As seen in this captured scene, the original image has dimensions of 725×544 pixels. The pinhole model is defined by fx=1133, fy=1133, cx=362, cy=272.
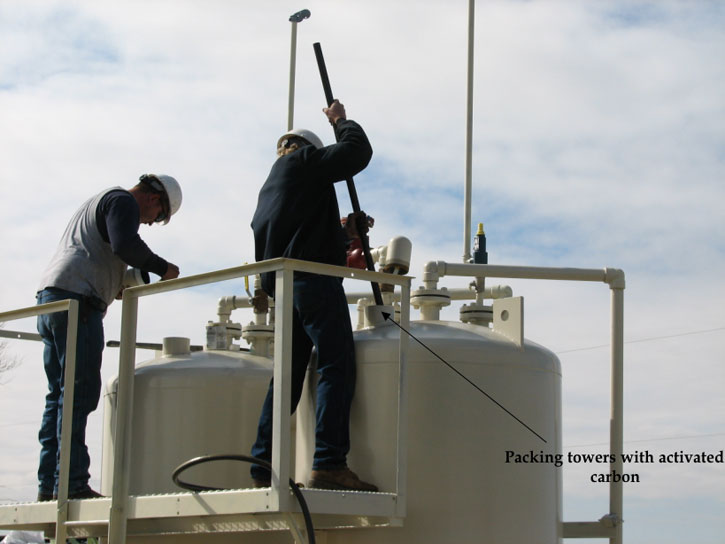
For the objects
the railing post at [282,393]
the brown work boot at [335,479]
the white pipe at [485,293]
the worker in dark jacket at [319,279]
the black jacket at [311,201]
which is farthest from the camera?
the white pipe at [485,293]

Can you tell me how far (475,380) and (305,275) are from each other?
4.03ft

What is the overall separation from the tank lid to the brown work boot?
185cm

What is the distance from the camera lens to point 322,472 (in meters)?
6.05

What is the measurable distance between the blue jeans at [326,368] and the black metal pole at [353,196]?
2.46 feet

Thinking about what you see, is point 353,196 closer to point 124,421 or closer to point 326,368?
point 326,368

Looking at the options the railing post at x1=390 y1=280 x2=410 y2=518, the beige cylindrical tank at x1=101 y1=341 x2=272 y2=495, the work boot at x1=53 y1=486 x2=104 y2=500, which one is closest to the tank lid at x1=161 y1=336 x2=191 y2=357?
the beige cylindrical tank at x1=101 y1=341 x2=272 y2=495

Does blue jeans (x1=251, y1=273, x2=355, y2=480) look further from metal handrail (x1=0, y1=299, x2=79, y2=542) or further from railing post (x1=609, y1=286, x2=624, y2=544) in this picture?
railing post (x1=609, y1=286, x2=624, y2=544)

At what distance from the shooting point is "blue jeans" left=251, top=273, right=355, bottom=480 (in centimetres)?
611

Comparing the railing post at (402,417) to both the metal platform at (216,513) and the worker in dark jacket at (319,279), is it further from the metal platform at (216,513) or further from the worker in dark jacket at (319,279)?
the worker in dark jacket at (319,279)

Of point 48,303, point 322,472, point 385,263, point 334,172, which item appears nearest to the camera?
point 322,472

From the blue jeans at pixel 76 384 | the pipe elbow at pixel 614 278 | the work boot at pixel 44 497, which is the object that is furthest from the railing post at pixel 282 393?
the pipe elbow at pixel 614 278

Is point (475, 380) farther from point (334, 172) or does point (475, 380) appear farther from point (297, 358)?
point (334, 172)

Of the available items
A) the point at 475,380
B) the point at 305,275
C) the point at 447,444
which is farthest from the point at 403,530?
the point at 305,275

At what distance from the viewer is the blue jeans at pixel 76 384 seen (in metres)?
6.90
